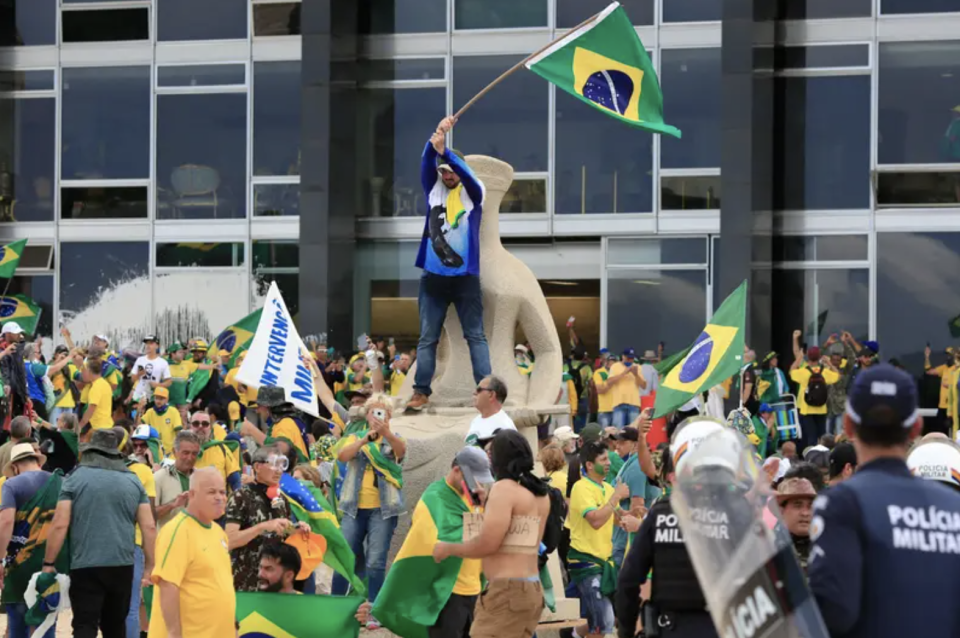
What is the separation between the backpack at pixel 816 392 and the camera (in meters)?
22.7

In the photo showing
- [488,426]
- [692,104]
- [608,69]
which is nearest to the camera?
[488,426]

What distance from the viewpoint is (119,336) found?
3125cm

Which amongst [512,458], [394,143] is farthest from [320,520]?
[394,143]

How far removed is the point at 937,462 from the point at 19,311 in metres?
20.6

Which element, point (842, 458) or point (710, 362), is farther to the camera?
point (710, 362)

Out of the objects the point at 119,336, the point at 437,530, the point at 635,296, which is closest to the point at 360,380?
the point at 635,296

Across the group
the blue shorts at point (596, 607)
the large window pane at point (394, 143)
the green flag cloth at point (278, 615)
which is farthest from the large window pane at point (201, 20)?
the green flag cloth at point (278, 615)

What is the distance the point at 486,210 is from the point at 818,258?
50.2 feet

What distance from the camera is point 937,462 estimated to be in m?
8.41

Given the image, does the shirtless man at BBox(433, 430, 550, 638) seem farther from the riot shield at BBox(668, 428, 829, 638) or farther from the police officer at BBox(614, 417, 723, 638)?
the riot shield at BBox(668, 428, 829, 638)

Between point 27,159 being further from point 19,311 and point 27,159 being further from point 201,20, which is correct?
point 19,311

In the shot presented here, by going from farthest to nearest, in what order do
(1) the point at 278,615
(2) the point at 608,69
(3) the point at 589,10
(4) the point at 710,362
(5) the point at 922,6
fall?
1. (3) the point at 589,10
2. (5) the point at 922,6
3. (2) the point at 608,69
4. (4) the point at 710,362
5. (1) the point at 278,615

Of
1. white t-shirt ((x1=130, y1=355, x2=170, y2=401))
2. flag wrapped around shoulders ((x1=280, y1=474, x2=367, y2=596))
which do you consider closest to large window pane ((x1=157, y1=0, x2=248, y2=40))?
white t-shirt ((x1=130, y1=355, x2=170, y2=401))

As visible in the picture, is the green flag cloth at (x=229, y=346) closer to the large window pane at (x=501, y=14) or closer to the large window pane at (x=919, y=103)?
the large window pane at (x=501, y=14)
